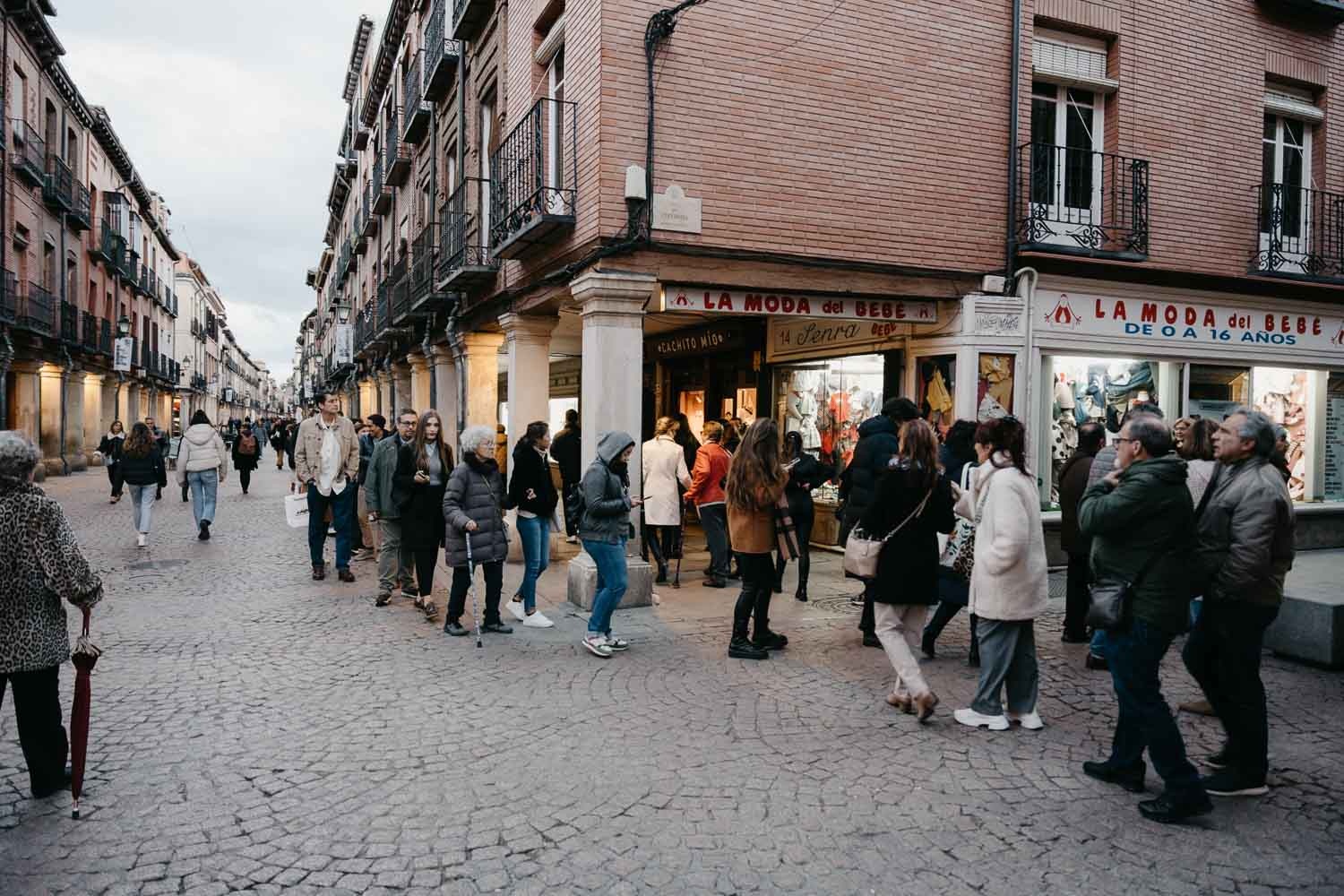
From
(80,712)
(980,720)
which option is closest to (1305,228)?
(980,720)

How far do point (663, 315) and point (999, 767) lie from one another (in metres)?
10.4

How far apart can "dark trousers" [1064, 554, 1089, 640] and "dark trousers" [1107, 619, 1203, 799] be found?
3.15 meters

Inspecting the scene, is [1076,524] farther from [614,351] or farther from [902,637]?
[614,351]

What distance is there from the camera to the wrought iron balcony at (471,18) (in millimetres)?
13188

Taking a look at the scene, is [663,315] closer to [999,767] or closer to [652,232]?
[652,232]

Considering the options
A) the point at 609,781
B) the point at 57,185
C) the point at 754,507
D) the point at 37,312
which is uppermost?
the point at 57,185

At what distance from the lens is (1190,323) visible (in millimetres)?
11266

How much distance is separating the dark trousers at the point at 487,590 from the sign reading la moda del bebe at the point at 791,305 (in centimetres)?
323

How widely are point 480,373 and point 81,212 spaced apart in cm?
2443

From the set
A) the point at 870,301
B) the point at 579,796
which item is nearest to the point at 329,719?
the point at 579,796

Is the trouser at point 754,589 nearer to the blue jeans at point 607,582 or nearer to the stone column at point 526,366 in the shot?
the blue jeans at point 607,582

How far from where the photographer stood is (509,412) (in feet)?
37.7

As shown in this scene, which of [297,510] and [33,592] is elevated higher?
[33,592]

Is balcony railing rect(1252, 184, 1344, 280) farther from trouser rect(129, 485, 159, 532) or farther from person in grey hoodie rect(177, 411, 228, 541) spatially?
trouser rect(129, 485, 159, 532)
